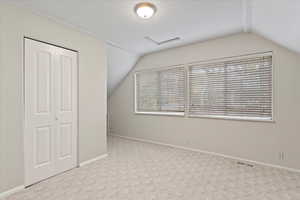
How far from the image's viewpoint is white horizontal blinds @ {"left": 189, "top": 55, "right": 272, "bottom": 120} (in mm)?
2902

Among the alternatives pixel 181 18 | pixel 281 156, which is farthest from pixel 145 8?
pixel 281 156

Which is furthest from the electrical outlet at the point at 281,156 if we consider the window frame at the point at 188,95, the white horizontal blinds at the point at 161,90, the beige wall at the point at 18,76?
the beige wall at the point at 18,76

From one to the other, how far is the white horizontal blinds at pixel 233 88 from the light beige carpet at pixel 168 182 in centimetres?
104

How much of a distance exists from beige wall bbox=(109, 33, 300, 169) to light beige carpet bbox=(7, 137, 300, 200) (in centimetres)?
33

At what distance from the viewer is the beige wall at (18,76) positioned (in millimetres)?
1931

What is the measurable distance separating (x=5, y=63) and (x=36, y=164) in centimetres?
142

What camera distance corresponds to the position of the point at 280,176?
2422 millimetres

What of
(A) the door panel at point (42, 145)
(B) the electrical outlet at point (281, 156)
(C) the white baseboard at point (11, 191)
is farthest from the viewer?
(B) the electrical outlet at point (281, 156)

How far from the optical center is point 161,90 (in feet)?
14.2

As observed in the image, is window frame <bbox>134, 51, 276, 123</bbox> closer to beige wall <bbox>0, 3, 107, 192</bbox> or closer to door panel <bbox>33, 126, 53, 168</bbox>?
beige wall <bbox>0, 3, 107, 192</bbox>

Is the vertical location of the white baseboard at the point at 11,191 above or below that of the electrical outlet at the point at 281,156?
below

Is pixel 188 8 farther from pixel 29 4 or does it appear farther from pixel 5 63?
pixel 5 63

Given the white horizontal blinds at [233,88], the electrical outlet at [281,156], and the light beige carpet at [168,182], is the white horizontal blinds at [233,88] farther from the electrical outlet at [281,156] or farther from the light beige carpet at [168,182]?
the light beige carpet at [168,182]

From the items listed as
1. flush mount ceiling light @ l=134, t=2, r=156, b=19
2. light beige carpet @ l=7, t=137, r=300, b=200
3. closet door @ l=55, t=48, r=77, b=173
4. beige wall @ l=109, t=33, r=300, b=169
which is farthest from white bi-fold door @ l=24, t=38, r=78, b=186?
beige wall @ l=109, t=33, r=300, b=169
